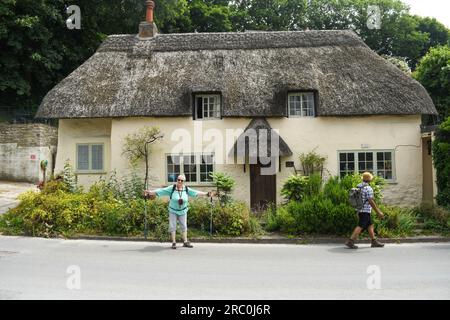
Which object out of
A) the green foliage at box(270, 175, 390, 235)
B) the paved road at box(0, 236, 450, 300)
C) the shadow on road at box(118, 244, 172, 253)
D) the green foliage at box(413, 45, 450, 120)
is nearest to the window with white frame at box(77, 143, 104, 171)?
the paved road at box(0, 236, 450, 300)

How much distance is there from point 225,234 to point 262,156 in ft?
12.3

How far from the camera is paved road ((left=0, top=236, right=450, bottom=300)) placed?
237 inches

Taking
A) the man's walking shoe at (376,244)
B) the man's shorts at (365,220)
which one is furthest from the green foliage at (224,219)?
the man's walking shoe at (376,244)

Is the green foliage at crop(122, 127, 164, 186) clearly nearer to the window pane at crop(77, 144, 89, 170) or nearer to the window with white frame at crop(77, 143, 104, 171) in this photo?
the window with white frame at crop(77, 143, 104, 171)

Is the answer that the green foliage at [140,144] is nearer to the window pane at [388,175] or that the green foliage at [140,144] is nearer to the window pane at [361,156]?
the window pane at [361,156]

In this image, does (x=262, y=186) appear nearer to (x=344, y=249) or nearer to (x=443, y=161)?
(x=344, y=249)

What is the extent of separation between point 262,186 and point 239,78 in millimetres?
4139

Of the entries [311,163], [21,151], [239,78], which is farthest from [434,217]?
[21,151]

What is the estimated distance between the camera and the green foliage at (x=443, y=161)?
1213 cm

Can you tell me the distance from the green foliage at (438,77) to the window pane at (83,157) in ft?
49.9

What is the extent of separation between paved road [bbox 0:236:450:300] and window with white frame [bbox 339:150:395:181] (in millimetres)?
4607

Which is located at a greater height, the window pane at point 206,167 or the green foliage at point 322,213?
the window pane at point 206,167

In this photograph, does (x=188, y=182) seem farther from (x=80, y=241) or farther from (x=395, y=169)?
(x=395, y=169)

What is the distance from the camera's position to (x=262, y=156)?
13.9 meters
